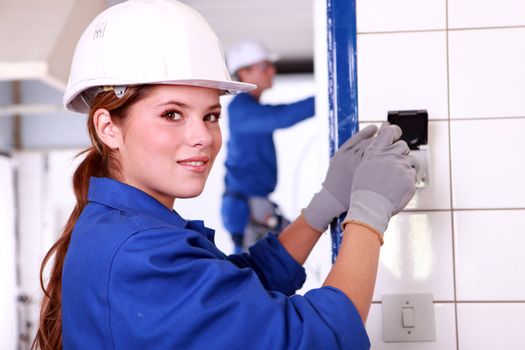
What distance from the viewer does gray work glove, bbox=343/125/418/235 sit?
1.21 metres

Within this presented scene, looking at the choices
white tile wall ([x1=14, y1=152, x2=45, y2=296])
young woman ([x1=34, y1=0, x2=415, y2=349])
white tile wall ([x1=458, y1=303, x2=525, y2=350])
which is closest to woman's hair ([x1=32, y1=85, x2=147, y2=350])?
young woman ([x1=34, y1=0, x2=415, y2=349])

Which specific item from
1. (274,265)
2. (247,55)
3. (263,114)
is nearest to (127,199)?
(274,265)

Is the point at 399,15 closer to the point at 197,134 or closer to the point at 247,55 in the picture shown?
the point at 197,134

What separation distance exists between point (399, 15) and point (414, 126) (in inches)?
10.1

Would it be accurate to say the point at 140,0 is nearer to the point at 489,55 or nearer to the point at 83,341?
the point at 83,341

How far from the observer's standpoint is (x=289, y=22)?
5.33 meters

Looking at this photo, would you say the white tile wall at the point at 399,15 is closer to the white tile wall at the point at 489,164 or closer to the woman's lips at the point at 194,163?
the white tile wall at the point at 489,164

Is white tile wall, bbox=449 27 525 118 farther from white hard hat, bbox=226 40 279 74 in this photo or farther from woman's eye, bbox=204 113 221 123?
white hard hat, bbox=226 40 279 74

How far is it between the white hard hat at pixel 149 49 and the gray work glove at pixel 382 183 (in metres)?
0.30

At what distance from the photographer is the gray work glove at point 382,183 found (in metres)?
1.21

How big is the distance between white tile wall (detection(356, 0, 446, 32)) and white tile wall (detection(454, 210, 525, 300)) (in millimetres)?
430

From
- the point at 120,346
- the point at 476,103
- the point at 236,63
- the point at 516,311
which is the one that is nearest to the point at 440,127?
the point at 476,103

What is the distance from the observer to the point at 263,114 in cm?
363

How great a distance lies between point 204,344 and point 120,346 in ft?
0.44
